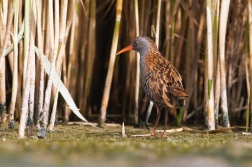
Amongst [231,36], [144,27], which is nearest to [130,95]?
[144,27]

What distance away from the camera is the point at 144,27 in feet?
24.3

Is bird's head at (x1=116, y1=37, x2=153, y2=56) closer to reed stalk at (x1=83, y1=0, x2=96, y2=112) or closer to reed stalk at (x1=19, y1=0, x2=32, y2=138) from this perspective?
reed stalk at (x1=83, y1=0, x2=96, y2=112)

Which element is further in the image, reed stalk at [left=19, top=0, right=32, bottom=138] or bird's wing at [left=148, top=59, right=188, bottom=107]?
bird's wing at [left=148, top=59, right=188, bottom=107]

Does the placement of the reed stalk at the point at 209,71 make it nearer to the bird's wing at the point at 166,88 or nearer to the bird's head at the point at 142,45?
the bird's wing at the point at 166,88

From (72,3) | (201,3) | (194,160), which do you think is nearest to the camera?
(194,160)

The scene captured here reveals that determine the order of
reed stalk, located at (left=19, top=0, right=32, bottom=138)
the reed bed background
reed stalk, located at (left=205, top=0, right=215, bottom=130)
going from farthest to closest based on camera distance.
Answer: the reed bed background < reed stalk, located at (left=205, top=0, right=215, bottom=130) < reed stalk, located at (left=19, top=0, right=32, bottom=138)

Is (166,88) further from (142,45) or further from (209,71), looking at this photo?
(142,45)

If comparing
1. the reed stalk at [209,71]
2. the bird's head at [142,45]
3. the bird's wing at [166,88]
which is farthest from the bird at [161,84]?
the reed stalk at [209,71]

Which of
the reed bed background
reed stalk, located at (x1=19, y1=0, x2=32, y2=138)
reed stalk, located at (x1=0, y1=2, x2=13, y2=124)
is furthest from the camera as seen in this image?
the reed bed background

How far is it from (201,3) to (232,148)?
Answer: 11.7ft

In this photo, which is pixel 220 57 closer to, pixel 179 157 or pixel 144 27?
pixel 144 27

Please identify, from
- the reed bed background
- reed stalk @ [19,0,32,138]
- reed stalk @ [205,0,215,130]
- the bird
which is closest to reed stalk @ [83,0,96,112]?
the reed bed background

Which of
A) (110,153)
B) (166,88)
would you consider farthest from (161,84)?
(110,153)

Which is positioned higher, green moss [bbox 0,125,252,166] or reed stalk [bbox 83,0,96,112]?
reed stalk [bbox 83,0,96,112]
